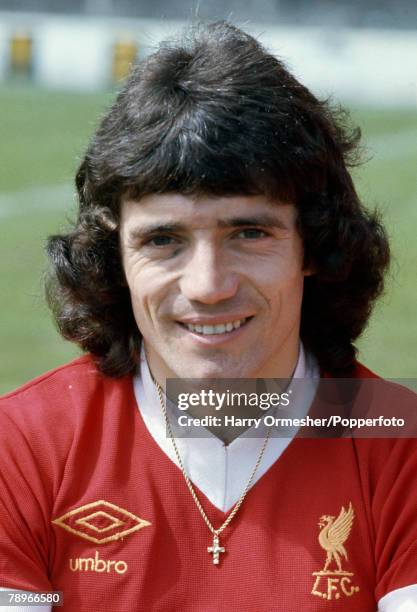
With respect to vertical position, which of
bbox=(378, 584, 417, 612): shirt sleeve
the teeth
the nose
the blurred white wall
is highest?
the blurred white wall

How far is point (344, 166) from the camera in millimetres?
2979

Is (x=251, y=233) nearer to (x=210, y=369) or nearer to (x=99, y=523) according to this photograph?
(x=210, y=369)

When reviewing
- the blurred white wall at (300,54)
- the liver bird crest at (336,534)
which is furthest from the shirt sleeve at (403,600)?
the blurred white wall at (300,54)

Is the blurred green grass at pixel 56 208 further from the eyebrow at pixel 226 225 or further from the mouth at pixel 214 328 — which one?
the mouth at pixel 214 328

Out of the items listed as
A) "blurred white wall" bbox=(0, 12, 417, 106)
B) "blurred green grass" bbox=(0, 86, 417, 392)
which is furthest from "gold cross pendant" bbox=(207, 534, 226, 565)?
"blurred white wall" bbox=(0, 12, 417, 106)

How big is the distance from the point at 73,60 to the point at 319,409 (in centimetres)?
1934

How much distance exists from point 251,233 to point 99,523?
69cm

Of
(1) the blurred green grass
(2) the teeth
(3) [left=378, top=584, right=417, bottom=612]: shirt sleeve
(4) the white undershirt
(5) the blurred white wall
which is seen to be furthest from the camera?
(5) the blurred white wall

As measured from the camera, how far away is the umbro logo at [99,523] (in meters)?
2.72

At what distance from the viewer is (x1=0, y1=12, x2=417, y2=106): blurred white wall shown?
1961 centimetres

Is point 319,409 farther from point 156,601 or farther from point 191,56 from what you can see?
point 191,56

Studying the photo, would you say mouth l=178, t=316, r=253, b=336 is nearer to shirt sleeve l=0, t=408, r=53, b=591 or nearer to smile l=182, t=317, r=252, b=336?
smile l=182, t=317, r=252, b=336

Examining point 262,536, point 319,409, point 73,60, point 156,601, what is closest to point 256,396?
point 319,409

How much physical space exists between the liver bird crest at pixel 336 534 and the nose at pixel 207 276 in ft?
1.71
